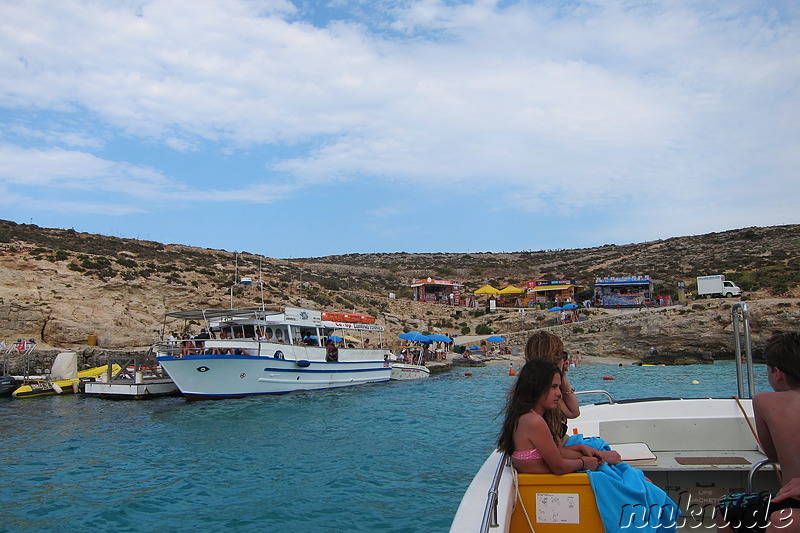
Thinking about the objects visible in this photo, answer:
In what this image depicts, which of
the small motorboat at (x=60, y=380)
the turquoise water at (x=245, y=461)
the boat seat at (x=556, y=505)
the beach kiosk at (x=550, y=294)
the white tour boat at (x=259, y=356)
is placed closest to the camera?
the boat seat at (x=556, y=505)

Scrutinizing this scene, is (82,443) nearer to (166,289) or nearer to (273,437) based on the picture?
(273,437)

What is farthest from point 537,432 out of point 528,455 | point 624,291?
point 624,291

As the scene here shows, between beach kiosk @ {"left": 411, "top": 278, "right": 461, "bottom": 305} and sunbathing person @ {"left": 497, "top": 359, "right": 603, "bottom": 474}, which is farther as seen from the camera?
beach kiosk @ {"left": 411, "top": 278, "right": 461, "bottom": 305}

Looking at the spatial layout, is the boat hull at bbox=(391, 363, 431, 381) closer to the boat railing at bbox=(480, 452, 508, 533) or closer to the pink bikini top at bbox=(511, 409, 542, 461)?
the pink bikini top at bbox=(511, 409, 542, 461)

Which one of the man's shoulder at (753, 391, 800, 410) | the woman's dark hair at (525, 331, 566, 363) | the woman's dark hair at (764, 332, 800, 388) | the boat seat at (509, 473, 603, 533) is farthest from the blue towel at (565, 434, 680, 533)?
the woman's dark hair at (525, 331, 566, 363)

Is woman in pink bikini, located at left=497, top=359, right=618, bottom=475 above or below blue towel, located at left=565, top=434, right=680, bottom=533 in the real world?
above

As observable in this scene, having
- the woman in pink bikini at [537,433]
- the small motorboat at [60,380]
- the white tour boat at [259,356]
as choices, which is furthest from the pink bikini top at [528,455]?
the small motorboat at [60,380]

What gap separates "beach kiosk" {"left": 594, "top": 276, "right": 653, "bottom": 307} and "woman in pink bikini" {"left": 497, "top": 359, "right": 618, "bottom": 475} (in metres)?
46.8

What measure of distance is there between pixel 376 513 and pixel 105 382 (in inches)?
673

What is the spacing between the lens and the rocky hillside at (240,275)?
30.2 metres

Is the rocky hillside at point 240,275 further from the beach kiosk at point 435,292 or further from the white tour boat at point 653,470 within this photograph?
the white tour boat at point 653,470

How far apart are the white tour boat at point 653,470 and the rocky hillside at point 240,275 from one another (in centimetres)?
2792

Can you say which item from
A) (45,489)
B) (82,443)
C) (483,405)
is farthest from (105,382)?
(483,405)

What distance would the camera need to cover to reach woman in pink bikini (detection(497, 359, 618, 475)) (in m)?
3.96
